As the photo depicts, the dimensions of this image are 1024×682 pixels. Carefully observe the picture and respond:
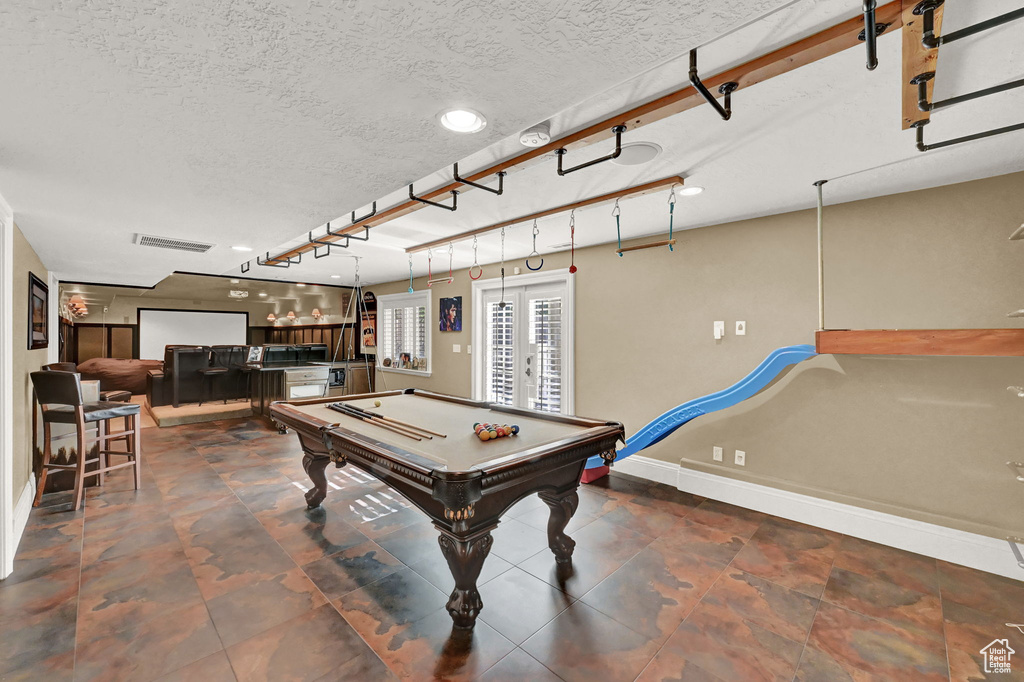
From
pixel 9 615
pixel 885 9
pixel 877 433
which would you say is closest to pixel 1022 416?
pixel 877 433

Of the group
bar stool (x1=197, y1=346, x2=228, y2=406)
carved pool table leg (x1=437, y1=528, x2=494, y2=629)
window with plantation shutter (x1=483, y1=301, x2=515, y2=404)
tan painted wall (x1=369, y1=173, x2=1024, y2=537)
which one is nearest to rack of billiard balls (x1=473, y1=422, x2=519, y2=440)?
carved pool table leg (x1=437, y1=528, x2=494, y2=629)

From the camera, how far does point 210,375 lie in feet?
24.4

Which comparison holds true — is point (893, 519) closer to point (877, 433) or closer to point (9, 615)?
point (877, 433)

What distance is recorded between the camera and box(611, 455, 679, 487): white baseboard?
3908 millimetres

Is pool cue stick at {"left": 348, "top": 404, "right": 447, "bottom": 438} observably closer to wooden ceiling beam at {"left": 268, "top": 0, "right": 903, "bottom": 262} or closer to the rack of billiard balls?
the rack of billiard balls

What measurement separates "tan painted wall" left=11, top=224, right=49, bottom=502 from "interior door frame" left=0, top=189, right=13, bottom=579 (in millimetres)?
241

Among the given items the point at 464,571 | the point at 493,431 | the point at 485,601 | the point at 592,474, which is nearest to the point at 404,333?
the point at 592,474

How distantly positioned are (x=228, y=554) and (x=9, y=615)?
0.89 m

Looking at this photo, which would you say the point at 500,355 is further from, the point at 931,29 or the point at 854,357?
the point at 931,29

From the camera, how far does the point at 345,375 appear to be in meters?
7.43

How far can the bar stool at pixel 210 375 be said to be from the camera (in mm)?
7355

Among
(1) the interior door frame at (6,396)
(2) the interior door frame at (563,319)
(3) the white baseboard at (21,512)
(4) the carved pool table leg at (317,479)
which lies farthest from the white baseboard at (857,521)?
(3) the white baseboard at (21,512)

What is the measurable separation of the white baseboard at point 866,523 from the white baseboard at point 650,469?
0.41ft

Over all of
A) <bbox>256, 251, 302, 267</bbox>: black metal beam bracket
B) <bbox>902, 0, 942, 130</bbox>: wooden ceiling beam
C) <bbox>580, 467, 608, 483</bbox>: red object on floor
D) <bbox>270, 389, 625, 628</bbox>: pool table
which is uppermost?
<bbox>256, 251, 302, 267</bbox>: black metal beam bracket
